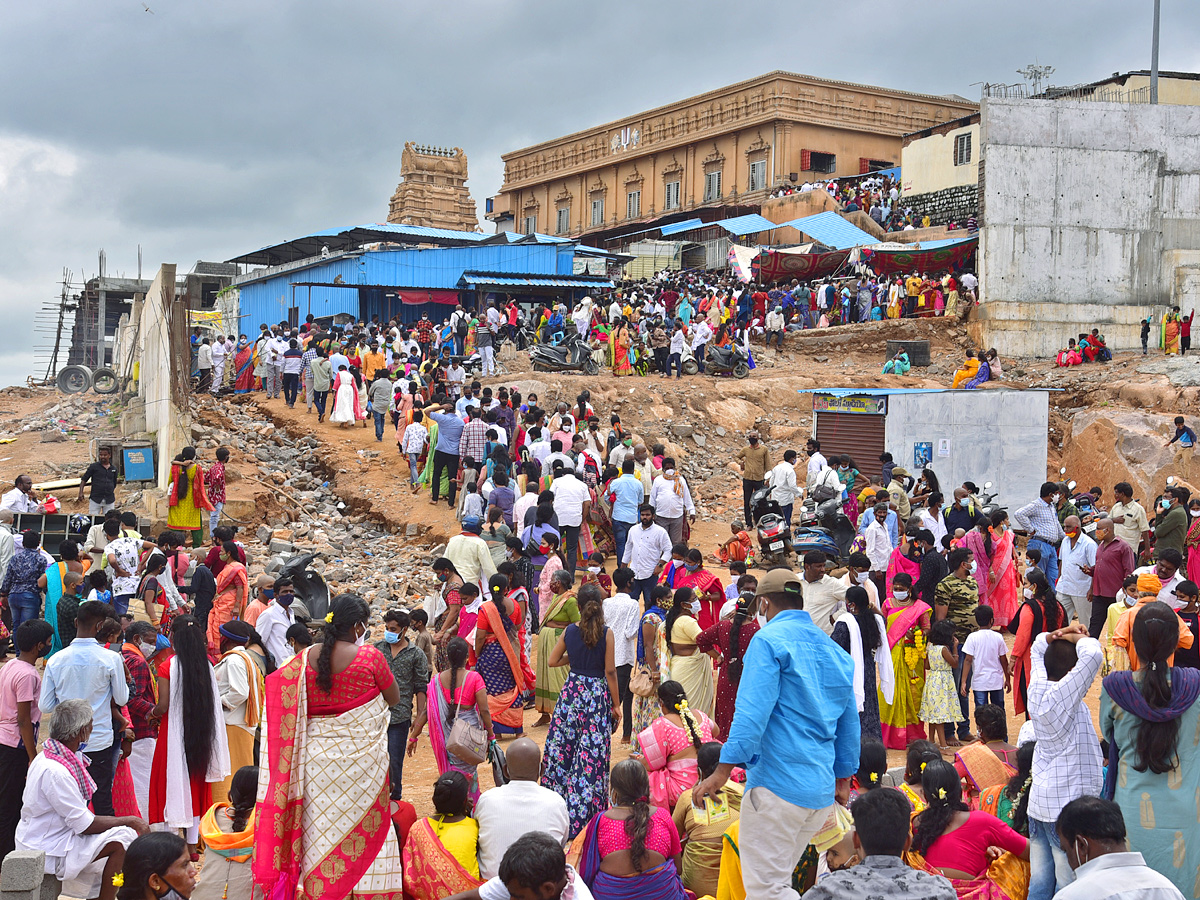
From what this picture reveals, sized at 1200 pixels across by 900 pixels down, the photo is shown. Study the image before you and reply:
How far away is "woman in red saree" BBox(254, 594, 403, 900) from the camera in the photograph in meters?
4.55

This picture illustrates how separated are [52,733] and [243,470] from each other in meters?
11.7

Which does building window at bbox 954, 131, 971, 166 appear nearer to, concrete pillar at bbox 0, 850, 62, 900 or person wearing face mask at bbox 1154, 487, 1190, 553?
person wearing face mask at bbox 1154, 487, 1190, 553

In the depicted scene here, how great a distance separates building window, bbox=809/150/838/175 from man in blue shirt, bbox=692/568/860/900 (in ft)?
132

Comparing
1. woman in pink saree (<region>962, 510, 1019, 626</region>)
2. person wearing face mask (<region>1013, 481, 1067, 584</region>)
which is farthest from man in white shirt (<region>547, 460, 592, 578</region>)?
person wearing face mask (<region>1013, 481, 1067, 584</region>)

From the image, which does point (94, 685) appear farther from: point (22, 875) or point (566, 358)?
point (566, 358)

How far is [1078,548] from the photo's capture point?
32.4 ft

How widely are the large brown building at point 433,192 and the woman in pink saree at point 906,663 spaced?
42.4m

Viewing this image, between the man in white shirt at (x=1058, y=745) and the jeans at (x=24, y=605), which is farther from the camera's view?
the jeans at (x=24, y=605)

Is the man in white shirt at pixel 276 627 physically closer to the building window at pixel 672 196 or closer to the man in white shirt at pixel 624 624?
the man in white shirt at pixel 624 624

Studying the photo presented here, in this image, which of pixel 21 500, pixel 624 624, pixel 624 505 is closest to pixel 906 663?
pixel 624 624

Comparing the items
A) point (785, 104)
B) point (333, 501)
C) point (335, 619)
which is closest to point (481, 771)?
point (335, 619)

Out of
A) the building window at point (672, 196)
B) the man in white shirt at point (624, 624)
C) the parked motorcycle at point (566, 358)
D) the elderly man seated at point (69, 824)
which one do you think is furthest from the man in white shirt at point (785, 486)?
the building window at point (672, 196)

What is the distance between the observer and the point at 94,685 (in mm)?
5797

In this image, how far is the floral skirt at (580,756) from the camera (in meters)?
6.21
